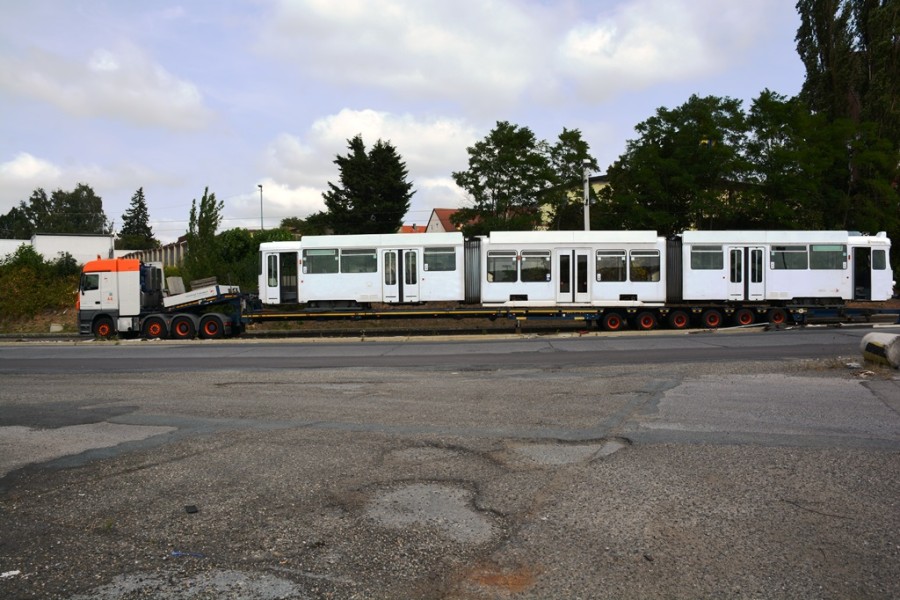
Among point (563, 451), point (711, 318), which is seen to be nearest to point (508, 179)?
point (711, 318)

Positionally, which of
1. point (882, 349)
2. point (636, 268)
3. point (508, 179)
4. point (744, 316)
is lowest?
point (882, 349)

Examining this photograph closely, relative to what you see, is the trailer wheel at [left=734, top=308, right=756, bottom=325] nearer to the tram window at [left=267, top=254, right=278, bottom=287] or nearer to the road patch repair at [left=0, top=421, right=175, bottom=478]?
the tram window at [left=267, top=254, right=278, bottom=287]

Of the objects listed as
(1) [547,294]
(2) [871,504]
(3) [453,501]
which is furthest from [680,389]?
(1) [547,294]

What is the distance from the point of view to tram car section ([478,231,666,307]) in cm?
2655

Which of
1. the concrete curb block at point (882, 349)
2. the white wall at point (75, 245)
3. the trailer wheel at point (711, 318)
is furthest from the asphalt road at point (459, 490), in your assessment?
the white wall at point (75, 245)

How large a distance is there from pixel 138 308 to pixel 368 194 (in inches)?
1103

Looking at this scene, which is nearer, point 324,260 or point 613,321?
point 613,321

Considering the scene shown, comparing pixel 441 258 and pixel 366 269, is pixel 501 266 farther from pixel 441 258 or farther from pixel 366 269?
pixel 366 269

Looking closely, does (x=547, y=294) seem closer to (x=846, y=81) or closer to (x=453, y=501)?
(x=453, y=501)

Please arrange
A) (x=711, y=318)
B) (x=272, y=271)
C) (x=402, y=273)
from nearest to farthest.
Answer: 1. (x=711, y=318)
2. (x=402, y=273)
3. (x=272, y=271)

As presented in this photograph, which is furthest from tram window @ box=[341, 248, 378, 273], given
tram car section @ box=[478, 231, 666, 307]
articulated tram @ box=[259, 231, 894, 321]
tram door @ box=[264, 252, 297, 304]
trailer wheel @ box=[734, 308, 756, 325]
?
trailer wheel @ box=[734, 308, 756, 325]

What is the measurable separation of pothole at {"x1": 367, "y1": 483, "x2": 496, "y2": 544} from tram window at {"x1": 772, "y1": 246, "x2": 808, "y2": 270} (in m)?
24.3

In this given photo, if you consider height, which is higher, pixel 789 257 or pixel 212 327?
pixel 789 257

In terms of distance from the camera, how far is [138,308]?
28234 mm
